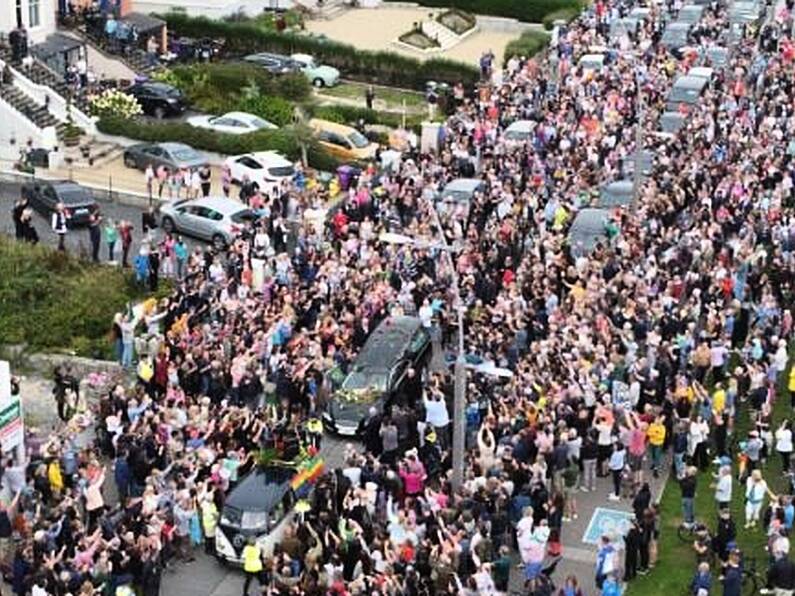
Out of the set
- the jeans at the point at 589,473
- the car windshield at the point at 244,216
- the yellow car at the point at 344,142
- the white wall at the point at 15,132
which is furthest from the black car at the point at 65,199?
the jeans at the point at 589,473

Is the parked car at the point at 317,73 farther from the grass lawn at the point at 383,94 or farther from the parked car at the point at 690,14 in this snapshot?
the parked car at the point at 690,14

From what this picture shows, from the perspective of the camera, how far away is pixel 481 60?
60531mm

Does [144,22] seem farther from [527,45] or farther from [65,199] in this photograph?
[65,199]

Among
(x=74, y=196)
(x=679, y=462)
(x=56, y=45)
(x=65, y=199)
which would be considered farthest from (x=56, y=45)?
(x=679, y=462)

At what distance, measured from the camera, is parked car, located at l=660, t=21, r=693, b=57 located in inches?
2288

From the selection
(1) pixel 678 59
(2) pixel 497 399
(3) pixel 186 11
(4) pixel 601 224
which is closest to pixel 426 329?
(2) pixel 497 399

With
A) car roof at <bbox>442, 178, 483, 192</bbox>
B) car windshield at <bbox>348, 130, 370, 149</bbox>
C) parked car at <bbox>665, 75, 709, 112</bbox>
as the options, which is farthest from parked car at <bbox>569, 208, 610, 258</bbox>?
car windshield at <bbox>348, 130, 370, 149</bbox>

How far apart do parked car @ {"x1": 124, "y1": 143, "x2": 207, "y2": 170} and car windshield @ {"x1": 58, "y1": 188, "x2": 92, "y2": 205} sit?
173 inches

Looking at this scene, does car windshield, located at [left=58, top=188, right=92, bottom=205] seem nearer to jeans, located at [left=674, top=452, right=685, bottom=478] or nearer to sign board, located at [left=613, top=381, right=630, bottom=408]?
sign board, located at [left=613, top=381, right=630, bottom=408]

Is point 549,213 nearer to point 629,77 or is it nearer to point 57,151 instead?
point 629,77

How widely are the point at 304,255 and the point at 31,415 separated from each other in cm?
787

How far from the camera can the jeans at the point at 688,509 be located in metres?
28.5

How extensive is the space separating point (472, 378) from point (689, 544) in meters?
5.88

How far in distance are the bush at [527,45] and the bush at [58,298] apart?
1017 inches
